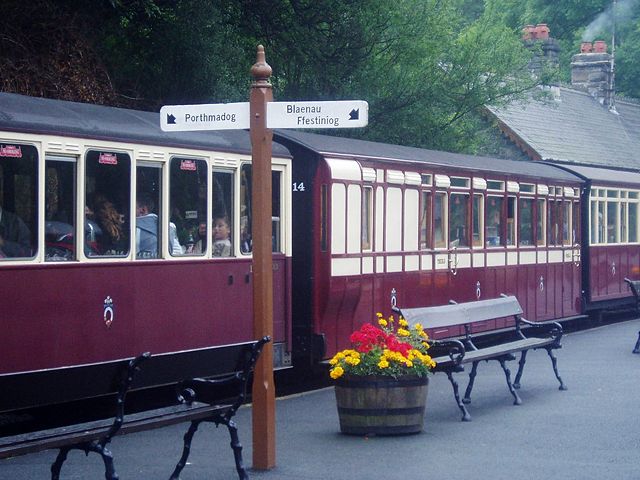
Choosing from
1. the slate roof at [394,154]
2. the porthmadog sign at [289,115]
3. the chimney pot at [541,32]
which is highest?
the chimney pot at [541,32]

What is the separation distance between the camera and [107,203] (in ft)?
35.2

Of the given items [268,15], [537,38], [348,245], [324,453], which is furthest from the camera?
[537,38]

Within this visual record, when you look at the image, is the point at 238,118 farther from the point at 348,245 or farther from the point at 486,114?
the point at 486,114

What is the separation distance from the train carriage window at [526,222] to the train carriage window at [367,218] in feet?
18.8

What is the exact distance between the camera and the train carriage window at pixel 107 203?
1050 cm

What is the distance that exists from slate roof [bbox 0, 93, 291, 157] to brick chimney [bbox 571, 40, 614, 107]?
3731 cm

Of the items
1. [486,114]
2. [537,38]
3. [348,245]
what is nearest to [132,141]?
[348,245]

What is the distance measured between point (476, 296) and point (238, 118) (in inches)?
398

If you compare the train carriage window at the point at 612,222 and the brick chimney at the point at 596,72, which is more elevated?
the brick chimney at the point at 596,72

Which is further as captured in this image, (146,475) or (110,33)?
(110,33)

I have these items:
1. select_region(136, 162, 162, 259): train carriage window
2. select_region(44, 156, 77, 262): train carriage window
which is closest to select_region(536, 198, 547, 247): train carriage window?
select_region(136, 162, 162, 259): train carriage window

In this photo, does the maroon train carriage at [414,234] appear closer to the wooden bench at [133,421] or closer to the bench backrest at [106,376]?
the bench backrest at [106,376]

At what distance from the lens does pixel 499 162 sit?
20.8 meters

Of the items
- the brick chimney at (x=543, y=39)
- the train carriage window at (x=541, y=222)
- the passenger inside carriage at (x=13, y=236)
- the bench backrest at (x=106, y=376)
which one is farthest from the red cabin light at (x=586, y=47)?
the passenger inside carriage at (x=13, y=236)
